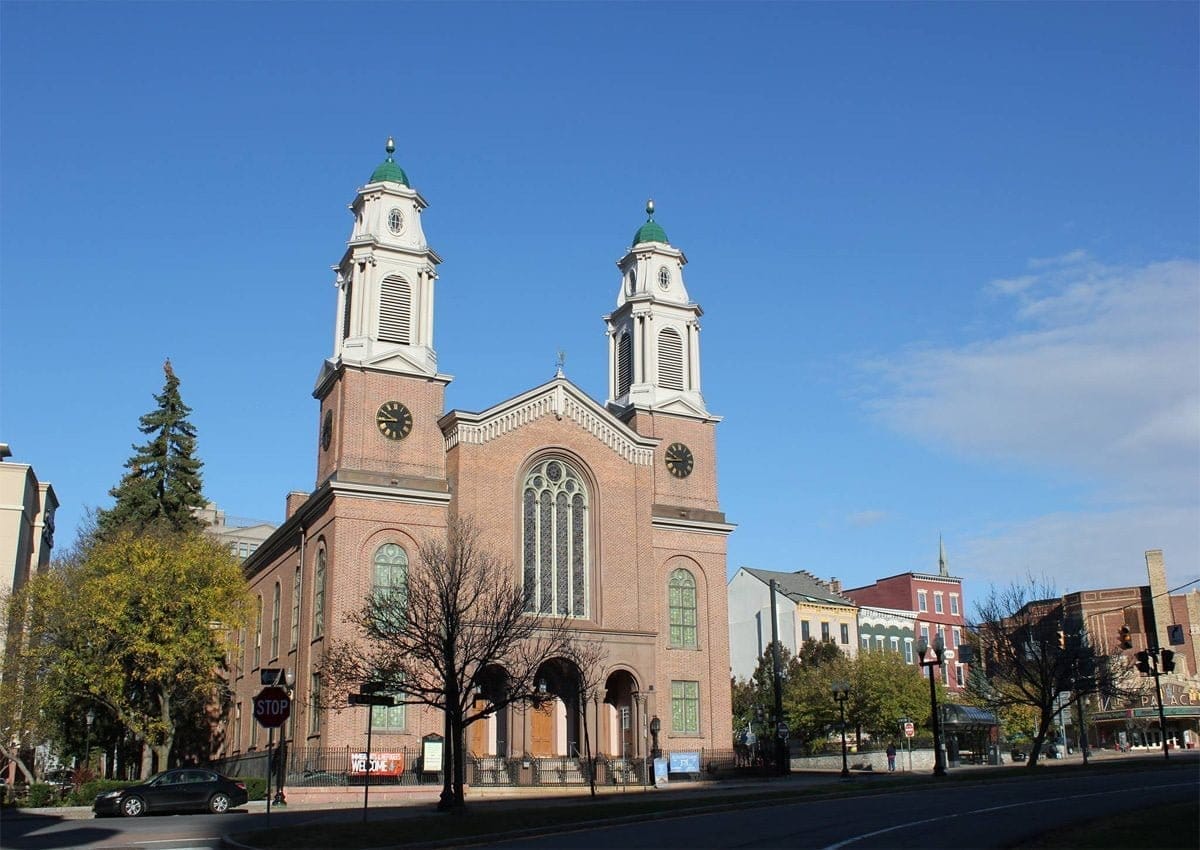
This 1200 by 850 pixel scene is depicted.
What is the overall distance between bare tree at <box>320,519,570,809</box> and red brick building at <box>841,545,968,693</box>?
52941mm

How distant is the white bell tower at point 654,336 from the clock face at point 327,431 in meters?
13.7

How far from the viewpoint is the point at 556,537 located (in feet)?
160

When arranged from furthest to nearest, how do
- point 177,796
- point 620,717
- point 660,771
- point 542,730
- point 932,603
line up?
point 932,603 < point 620,717 < point 542,730 < point 660,771 < point 177,796

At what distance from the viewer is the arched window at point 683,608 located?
51.1 meters

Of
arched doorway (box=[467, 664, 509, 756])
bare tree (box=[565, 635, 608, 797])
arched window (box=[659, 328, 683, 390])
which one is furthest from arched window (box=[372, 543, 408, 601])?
arched window (box=[659, 328, 683, 390])

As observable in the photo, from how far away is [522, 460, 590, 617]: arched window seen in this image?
157ft

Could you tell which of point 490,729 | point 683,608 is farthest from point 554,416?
point 490,729

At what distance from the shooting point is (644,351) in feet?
181

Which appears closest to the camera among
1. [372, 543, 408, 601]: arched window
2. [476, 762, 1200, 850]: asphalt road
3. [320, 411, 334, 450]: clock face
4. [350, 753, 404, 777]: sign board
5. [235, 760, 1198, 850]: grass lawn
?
[235, 760, 1198, 850]: grass lawn

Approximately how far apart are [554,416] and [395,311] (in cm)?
806

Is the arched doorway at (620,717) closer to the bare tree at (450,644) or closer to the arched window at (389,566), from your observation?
the bare tree at (450,644)

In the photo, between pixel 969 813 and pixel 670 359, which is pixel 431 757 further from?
pixel 969 813

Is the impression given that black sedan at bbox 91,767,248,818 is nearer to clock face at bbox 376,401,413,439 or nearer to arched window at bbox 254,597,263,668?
clock face at bbox 376,401,413,439

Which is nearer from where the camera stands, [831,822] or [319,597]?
[831,822]
